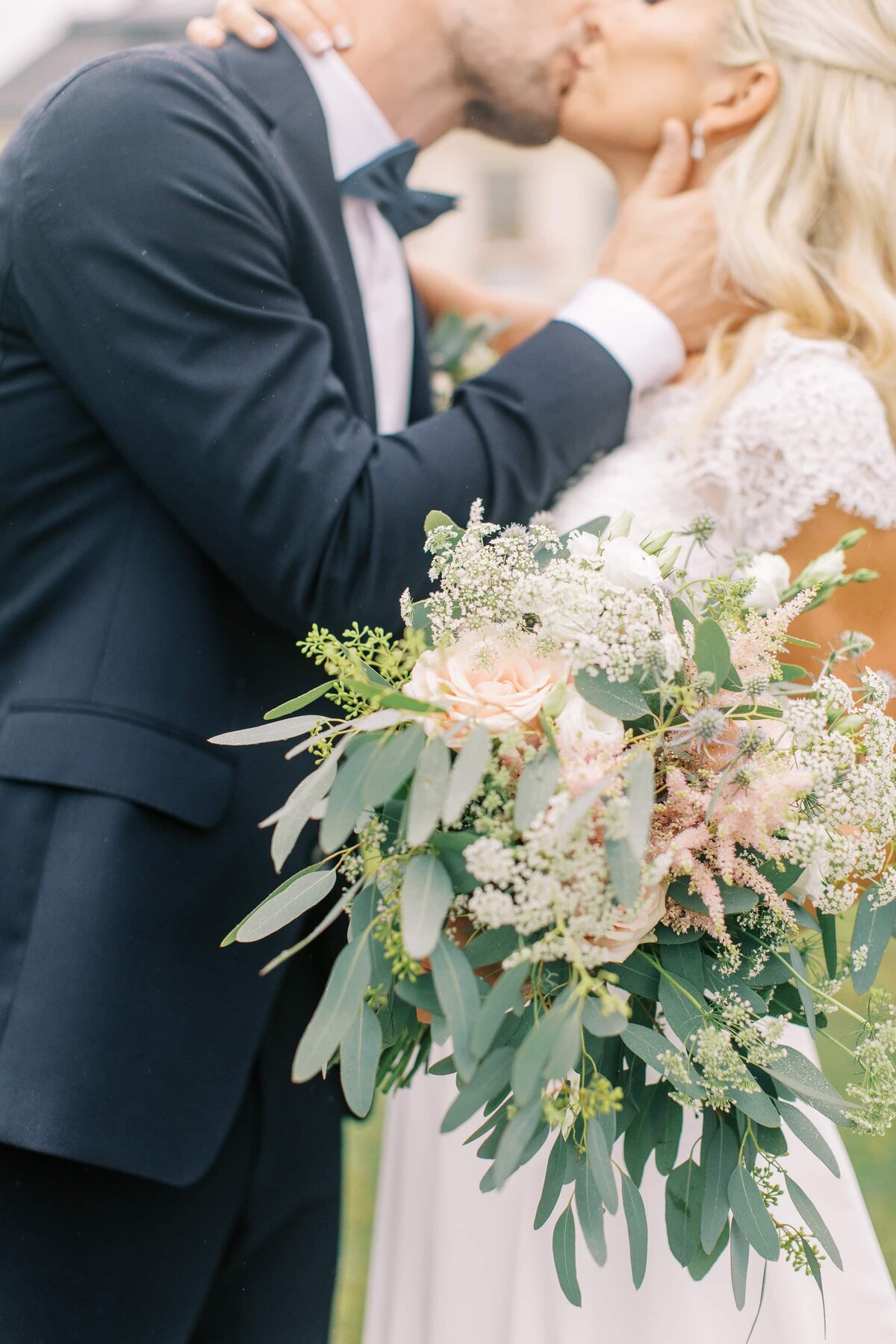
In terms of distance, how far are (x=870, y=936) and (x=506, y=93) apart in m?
1.72

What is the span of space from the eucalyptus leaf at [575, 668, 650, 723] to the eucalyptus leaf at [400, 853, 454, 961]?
0.22 meters

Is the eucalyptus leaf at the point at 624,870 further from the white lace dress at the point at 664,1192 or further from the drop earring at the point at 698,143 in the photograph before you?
the drop earring at the point at 698,143

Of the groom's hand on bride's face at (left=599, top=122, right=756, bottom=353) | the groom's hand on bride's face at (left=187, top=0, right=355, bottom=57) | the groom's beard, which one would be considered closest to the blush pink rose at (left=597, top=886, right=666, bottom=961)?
the groom's hand on bride's face at (left=599, top=122, right=756, bottom=353)

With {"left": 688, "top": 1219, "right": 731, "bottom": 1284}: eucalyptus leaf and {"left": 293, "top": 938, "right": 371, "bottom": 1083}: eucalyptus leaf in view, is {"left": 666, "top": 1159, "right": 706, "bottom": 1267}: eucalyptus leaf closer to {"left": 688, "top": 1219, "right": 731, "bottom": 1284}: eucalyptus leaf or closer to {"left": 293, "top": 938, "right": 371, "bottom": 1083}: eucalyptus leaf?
{"left": 688, "top": 1219, "right": 731, "bottom": 1284}: eucalyptus leaf

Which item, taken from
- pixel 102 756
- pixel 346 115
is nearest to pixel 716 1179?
pixel 102 756

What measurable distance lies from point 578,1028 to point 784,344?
126cm

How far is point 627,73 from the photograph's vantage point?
6.21 ft

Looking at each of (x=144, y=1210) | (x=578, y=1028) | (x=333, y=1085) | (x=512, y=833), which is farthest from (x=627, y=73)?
(x=144, y=1210)

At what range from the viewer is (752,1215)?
102 centimetres

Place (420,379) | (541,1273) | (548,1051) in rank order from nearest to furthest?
(548,1051)
(541,1273)
(420,379)

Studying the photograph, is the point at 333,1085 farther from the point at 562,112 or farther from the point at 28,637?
the point at 562,112

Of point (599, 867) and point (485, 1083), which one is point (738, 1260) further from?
point (599, 867)

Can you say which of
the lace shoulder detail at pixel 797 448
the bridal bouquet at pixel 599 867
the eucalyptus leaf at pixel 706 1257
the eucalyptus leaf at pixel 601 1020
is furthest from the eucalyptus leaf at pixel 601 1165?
the lace shoulder detail at pixel 797 448

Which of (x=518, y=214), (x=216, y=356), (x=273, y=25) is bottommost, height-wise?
(x=518, y=214)
